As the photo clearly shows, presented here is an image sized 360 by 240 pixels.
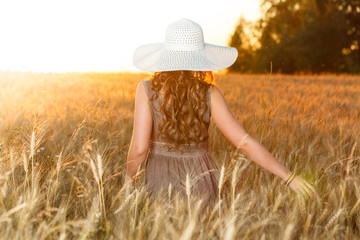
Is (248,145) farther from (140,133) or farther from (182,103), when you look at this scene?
(140,133)

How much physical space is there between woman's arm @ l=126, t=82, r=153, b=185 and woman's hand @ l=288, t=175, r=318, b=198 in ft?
2.09

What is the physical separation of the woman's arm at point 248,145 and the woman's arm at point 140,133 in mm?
296

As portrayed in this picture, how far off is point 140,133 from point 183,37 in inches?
17.9

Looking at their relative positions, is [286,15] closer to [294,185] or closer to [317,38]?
[317,38]

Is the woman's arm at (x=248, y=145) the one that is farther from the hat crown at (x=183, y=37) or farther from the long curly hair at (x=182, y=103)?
the hat crown at (x=183, y=37)

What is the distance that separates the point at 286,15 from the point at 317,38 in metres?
2.64

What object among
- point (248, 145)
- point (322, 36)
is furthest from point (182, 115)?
point (322, 36)

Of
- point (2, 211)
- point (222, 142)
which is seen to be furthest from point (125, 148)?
point (2, 211)

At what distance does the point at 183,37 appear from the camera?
1584 mm

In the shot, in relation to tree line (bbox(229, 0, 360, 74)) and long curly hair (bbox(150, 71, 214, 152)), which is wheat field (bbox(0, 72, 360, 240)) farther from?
tree line (bbox(229, 0, 360, 74))

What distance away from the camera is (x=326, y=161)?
2.31 metres

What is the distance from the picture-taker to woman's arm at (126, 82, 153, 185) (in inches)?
63.6

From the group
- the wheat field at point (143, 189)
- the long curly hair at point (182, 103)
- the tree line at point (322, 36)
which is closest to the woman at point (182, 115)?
the long curly hair at point (182, 103)

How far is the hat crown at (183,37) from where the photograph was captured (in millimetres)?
1585
